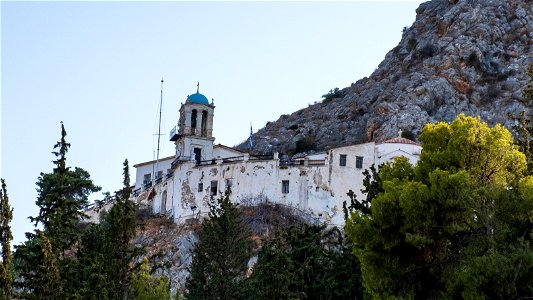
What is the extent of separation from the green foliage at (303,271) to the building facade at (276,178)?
22.4 metres

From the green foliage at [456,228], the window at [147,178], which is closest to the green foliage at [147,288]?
the green foliage at [456,228]

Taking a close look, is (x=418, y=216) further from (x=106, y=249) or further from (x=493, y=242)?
(x=106, y=249)

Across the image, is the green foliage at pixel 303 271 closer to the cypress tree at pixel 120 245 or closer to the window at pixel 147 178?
the cypress tree at pixel 120 245

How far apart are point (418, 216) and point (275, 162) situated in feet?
110

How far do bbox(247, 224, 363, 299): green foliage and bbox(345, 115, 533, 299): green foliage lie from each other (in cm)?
295

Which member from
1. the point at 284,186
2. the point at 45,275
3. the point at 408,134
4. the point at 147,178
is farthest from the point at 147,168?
the point at 45,275

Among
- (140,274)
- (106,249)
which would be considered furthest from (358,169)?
(106,249)

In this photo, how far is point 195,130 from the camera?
242ft

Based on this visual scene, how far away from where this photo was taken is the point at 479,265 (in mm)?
31422

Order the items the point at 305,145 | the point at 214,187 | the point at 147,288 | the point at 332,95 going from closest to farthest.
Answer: the point at 147,288 → the point at 214,187 → the point at 305,145 → the point at 332,95

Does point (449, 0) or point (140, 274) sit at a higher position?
point (449, 0)

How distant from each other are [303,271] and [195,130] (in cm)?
3558

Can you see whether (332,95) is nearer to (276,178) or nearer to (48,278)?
(276,178)

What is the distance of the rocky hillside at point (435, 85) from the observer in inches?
3514
